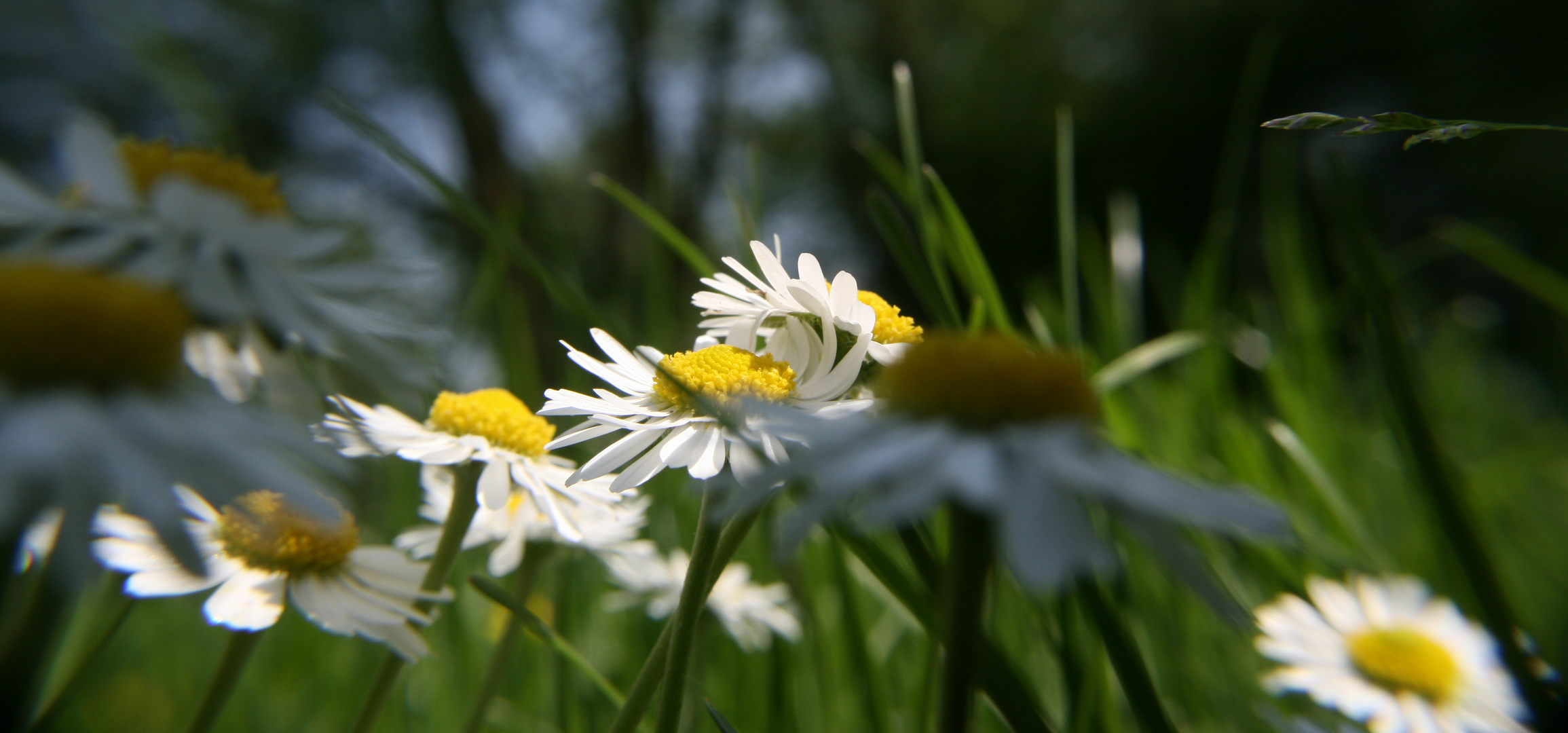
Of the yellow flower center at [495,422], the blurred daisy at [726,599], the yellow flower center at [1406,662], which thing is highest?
the yellow flower center at [1406,662]

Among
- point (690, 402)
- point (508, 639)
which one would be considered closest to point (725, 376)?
point (690, 402)

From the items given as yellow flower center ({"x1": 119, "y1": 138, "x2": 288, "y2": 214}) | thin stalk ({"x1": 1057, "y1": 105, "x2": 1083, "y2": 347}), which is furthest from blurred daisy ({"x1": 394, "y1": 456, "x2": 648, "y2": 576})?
thin stalk ({"x1": 1057, "y1": 105, "x2": 1083, "y2": 347})

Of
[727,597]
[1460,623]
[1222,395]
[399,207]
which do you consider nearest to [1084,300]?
[1222,395]

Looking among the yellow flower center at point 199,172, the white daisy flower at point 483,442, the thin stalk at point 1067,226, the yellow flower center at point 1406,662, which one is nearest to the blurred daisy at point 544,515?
the white daisy flower at point 483,442

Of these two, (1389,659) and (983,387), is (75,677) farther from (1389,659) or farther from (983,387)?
(1389,659)

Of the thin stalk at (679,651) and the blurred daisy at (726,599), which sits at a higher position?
the blurred daisy at (726,599)

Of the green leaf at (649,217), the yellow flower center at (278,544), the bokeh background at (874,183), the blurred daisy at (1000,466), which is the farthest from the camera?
the bokeh background at (874,183)

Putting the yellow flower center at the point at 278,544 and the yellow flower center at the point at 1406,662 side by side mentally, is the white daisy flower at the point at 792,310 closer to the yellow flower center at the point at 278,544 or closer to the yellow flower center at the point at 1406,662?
the yellow flower center at the point at 278,544

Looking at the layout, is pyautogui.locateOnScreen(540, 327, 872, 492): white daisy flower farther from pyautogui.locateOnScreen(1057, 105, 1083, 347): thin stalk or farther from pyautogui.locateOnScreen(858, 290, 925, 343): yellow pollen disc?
pyautogui.locateOnScreen(1057, 105, 1083, 347): thin stalk
